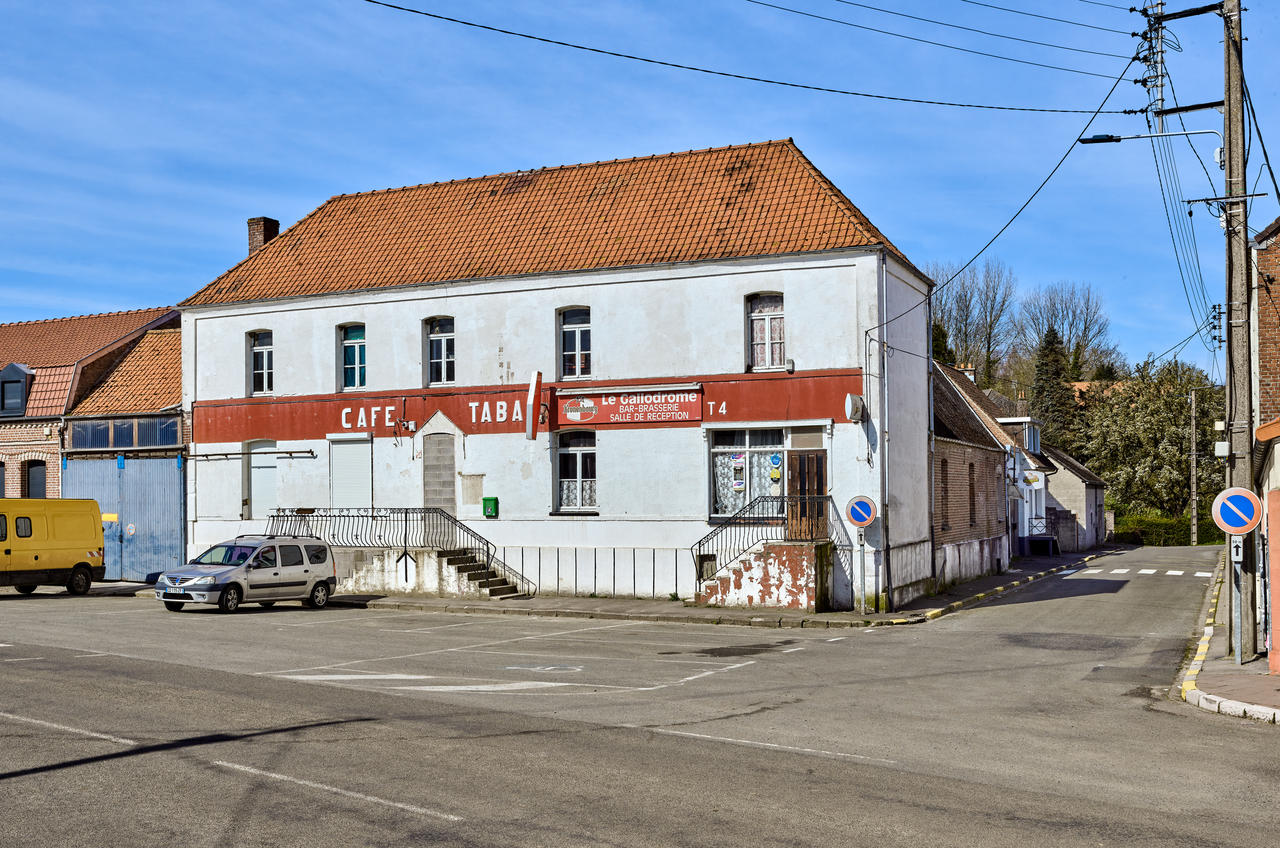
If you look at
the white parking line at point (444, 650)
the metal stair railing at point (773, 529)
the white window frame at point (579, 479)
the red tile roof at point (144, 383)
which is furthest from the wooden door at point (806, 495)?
the red tile roof at point (144, 383)

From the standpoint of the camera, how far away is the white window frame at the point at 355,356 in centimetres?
2945

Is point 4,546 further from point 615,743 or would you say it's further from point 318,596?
point 615,743

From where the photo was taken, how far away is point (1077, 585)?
32.1 metres

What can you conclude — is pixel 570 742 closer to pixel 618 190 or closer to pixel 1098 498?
pixel 618 190

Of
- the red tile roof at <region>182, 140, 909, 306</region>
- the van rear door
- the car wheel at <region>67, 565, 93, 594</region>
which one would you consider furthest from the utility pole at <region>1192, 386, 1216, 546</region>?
the van rear door

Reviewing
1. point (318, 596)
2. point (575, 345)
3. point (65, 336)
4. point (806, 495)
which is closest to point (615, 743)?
point (806, 495)

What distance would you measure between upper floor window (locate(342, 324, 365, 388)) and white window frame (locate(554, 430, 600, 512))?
5914mm

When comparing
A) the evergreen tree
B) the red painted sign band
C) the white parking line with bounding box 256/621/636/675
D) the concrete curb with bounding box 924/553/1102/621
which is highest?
the evergreen tree

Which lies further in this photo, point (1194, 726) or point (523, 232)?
point (523, 232)

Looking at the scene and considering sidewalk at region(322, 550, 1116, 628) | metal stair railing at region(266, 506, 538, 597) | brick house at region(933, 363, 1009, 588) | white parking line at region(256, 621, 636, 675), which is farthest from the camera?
brick house at region(933, 363, 1009, 588)

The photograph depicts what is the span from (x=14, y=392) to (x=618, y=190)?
20793mm

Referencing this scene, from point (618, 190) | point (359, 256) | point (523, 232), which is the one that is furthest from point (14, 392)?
point (618, 190)

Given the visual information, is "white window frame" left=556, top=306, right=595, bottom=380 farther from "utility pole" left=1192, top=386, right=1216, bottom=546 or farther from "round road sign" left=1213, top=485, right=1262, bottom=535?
"utility pole" left=1192, top=386, right=1216, bottom=546

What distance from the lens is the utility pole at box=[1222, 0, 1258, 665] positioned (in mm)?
16016
